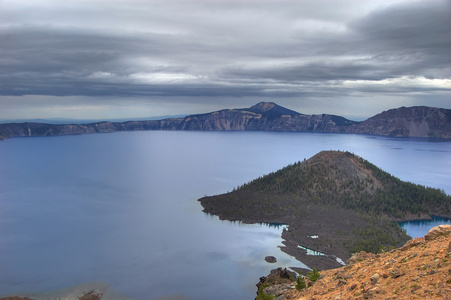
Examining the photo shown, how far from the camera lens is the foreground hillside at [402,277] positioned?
2639 cm

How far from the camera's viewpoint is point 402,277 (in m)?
29.2

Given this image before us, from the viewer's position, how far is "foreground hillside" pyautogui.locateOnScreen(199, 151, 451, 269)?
12769 cm

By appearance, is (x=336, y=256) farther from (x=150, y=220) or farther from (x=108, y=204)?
(x=108, y=204)

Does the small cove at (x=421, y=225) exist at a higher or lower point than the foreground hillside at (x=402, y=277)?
lower

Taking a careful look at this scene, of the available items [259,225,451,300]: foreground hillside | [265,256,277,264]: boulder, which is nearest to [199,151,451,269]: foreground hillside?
[265,256,277,264]: boulder

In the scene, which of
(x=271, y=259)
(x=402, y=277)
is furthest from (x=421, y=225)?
(x=402, y=277)

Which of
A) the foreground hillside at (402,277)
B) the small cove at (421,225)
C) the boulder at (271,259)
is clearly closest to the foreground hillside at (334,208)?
the small cove at (421,225)

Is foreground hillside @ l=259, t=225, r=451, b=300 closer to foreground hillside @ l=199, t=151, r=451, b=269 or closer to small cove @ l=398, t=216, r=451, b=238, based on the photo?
foreground hillside @ l=199, t=151, r=451, b=269

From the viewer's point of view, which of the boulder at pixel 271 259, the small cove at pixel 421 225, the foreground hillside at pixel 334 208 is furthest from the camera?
the small cove at pixel 421 225

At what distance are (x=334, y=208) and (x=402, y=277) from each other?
146 metres

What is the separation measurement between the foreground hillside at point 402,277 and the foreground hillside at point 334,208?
78896mm

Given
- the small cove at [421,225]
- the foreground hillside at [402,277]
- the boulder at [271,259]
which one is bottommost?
the boulder at [271,259]

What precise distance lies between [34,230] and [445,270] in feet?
500

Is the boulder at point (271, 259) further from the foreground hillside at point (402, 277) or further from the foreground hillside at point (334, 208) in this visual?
the foreground hillside at point (402, 277)
